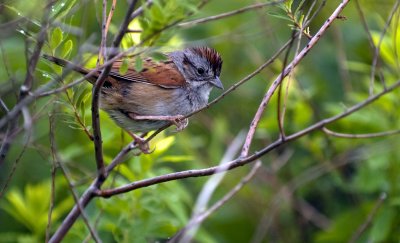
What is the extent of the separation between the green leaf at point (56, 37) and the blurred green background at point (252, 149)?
12cm

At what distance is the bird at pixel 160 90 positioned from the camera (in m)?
4.25

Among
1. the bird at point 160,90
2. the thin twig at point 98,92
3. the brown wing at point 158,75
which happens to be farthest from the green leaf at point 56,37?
the brown wing at point 158,75

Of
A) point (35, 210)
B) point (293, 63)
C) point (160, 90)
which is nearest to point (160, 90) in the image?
point (160, 90)

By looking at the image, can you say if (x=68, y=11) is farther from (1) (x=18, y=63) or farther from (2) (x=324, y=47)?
(2) (x=324, y=47)

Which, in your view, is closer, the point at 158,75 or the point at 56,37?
the point at 56,37

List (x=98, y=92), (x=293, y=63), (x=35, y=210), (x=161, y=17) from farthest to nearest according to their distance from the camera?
(x=35, y=210) → (x=293, y=63) → (x=98, y=92) → (x=161, y=17)


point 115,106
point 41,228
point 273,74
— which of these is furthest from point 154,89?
point 273,74

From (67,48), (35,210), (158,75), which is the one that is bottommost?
(35,210)

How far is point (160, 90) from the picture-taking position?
452cm

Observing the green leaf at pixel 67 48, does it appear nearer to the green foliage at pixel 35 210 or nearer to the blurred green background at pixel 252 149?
the blurred green background at pixel 252 149

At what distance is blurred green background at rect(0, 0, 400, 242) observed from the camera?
4.25 m

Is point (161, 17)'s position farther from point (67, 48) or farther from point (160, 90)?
point (160, 90)

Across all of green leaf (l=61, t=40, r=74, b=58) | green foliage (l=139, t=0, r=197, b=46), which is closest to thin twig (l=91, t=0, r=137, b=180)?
green foliage (l=139, t=0, r=197, b=46)

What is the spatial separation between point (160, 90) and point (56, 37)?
144 cm
